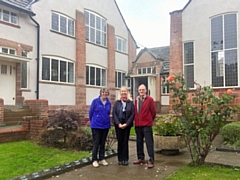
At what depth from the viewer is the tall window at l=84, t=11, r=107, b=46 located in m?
19.8

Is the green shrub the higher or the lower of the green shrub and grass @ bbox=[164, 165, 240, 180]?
the higher

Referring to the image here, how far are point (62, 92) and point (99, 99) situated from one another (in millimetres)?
11281

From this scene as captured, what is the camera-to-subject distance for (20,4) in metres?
14.5

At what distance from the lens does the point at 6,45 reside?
44.3ft

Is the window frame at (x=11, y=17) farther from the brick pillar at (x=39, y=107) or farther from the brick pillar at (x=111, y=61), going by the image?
the brick pillar at (x=111, y=61)

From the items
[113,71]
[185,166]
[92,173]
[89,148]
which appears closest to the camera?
[92,173]

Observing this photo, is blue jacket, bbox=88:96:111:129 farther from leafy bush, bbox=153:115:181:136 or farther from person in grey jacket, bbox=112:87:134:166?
leafy bush, bbox=153:115:181:136

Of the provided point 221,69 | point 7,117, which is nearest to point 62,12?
point 7,117

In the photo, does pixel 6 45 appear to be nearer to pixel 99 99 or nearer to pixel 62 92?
pixel 62 92

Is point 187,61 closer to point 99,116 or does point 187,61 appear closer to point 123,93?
point 123,93

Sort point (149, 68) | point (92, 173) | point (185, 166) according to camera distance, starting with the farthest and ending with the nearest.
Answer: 1. point (149, 68)
2. point (185, 166)
3. point (92, 173)

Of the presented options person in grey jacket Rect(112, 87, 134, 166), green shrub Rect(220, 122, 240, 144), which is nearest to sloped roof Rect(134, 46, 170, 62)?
green shrub Rect(220, 122, 240, 144)

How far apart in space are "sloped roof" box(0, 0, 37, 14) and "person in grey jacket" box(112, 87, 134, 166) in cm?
1035

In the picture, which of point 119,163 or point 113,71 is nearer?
point 119,163
